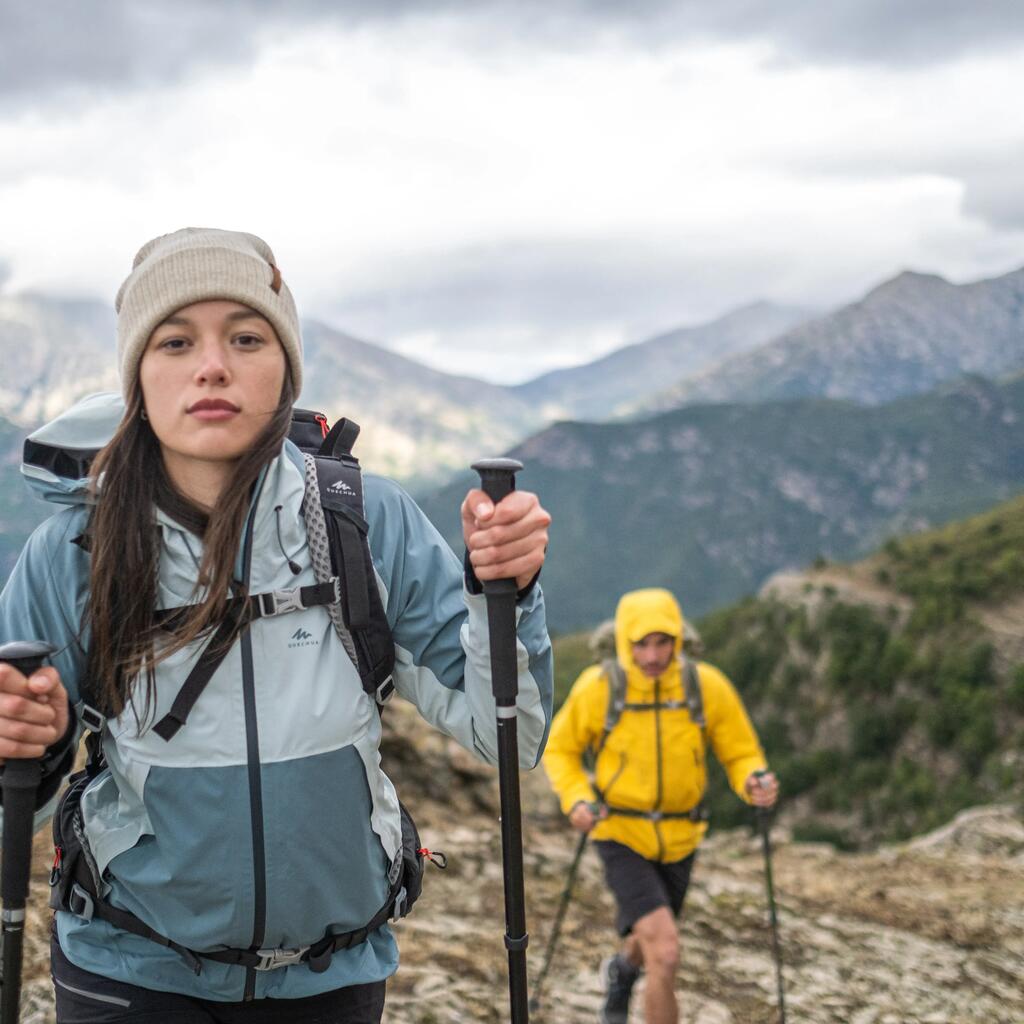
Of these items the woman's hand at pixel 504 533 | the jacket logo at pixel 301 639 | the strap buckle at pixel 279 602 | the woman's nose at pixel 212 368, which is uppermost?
the woman's nose at pixel 212 368

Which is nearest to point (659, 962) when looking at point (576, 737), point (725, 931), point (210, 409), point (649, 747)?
point (649, 747)

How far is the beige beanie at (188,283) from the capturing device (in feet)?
9.15

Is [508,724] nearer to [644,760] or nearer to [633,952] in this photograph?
[644,760]

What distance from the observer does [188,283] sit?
278 cm

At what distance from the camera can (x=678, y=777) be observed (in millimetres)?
7078

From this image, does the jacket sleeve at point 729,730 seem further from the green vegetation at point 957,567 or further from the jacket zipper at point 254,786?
the green vegetation at point 957,567

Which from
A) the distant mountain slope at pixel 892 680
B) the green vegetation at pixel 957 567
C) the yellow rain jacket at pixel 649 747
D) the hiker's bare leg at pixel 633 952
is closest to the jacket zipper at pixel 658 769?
the yellow rain jacket at pixel 649 747

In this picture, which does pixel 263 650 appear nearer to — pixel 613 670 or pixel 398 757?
pixel 613 670

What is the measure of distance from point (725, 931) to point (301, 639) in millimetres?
8179

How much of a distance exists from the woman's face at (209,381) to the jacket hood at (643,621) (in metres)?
4.70

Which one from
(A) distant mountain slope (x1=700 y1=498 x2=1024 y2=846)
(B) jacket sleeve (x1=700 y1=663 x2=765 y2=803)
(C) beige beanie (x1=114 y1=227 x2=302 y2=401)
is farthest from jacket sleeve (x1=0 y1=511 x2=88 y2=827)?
(A) distant mountain slope (x1=700 y1=498 x2=1024 y2=846)

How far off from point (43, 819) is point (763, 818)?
6385 millimetres

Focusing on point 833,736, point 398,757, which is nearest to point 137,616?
point 398,757

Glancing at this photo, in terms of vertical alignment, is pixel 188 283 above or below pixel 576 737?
above
